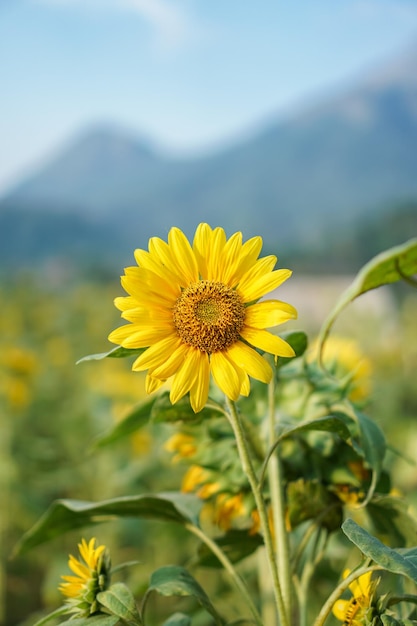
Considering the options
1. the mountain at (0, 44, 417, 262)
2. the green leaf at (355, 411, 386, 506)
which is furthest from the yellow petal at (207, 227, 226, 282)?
the mountain at (0, 44, 417, 262)

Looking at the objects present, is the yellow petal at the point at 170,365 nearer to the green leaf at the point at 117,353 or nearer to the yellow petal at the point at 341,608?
the green leaf at the point at 117,353

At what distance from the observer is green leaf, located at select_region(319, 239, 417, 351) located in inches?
15.8

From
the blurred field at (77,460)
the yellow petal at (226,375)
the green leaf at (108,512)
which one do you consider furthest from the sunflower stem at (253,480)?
the blurred field at (77,460)

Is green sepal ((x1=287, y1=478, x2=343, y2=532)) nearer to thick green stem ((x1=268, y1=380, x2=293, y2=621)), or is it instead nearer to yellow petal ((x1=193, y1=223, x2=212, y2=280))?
thick green stem ((x1=268, y1=380, x2=293, y2=621))

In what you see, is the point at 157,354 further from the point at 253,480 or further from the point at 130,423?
the point at 130,423

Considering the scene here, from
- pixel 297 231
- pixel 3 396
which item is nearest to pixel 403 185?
pixel 297 231

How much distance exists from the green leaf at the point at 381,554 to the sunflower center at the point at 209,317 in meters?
0.12

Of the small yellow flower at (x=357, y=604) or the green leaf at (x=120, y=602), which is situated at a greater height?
the green leaf at (x=120, y=602)

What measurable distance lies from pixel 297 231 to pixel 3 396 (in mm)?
8488

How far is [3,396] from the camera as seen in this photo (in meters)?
1.51

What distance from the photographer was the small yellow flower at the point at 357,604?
1.49ft

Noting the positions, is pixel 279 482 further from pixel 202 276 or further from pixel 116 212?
pixel 116 212

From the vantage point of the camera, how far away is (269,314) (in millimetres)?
459

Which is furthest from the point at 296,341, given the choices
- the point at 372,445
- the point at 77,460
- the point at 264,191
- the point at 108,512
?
the point at 264,191
